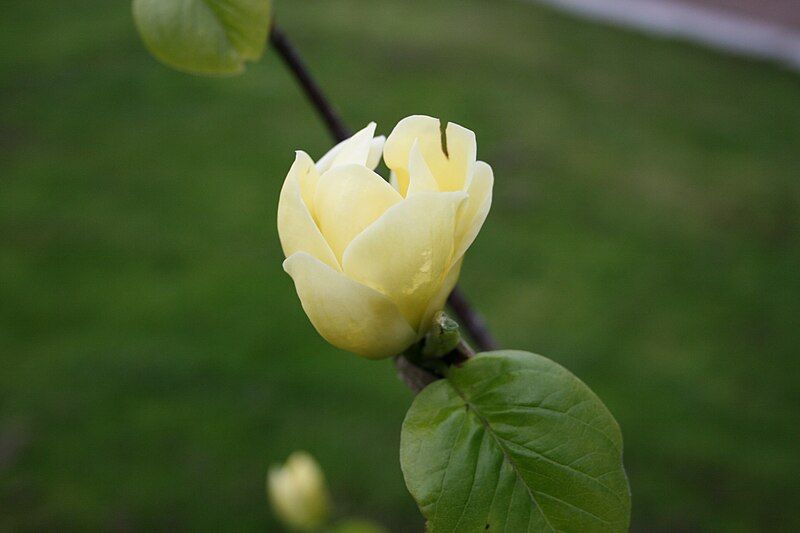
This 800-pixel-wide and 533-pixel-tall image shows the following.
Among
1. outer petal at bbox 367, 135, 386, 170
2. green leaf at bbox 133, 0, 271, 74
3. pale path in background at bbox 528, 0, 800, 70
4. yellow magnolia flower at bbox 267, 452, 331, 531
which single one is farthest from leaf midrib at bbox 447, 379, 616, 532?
pale path in background at bbox 528, 0, 800, 70

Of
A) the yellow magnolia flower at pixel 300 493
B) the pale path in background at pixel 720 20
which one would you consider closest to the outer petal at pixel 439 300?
the yellow magnolia flower at pixel 300 493

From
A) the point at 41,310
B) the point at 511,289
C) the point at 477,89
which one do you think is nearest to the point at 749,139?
the point at 477,89

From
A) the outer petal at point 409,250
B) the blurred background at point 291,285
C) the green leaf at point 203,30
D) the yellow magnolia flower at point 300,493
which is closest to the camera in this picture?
the outer petal at point 409,250

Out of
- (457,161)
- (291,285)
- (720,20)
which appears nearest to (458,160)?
(457,161)

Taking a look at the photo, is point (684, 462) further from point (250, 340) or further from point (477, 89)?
point (477, 89)

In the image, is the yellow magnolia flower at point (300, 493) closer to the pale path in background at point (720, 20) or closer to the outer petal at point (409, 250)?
the outer petal at point (409, 250)

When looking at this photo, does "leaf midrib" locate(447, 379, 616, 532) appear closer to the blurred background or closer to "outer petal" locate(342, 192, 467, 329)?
"outer petal" locate(342, 192, 467, 329)
